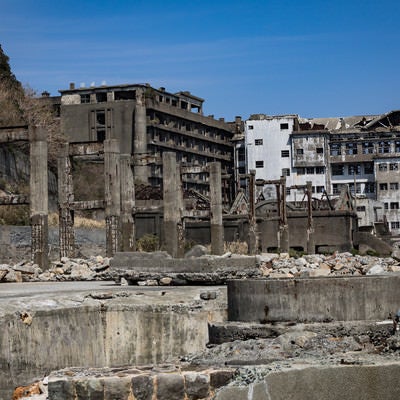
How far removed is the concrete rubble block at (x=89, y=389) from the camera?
7.21 m

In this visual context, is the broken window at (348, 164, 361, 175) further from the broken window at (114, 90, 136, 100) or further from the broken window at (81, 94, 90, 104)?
the broken window at (81, 94, 90, 104)

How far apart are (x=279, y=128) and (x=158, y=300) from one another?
227 ft

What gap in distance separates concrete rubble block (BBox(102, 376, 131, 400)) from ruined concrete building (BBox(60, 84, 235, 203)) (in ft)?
194

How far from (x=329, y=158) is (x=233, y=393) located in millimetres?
74787

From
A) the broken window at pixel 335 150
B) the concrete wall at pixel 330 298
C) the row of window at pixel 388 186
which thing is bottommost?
the concrete wall at pixel 330 298

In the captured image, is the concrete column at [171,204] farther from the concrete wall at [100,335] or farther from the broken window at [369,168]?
the broken window at [369,168]

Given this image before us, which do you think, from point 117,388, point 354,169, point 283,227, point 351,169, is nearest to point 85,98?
point 351,169

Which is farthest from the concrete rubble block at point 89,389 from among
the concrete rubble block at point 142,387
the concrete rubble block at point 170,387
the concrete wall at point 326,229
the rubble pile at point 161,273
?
the concrete wall at point 326,229

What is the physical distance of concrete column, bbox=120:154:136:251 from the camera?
78.1 feet

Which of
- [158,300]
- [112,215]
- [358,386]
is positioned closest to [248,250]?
[112,215]

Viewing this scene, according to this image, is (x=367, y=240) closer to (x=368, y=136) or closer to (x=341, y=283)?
(x=368, y=136)

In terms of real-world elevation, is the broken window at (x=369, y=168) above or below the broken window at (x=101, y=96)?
below

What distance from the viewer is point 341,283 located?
9.05 metres

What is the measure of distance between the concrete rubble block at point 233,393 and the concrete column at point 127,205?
54.8ft
